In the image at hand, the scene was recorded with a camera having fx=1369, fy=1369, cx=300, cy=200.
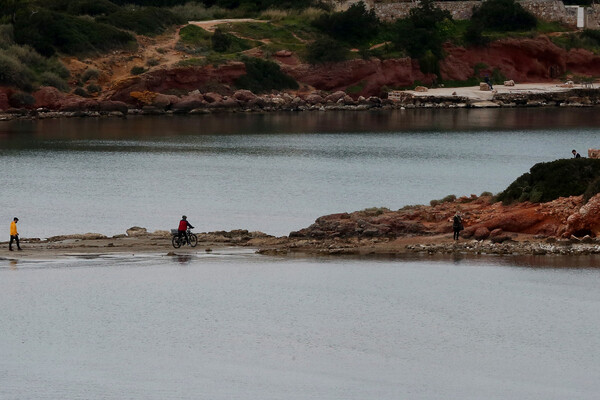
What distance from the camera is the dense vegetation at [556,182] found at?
44.6 meters

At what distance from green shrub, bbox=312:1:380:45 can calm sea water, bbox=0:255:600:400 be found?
77469mm

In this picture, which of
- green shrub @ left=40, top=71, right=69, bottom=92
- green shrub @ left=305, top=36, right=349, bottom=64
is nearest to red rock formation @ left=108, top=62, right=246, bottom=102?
green shrub @ left=40, top=71, right=69, bottom=92

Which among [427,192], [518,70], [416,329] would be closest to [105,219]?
[427,192]

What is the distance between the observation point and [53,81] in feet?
340

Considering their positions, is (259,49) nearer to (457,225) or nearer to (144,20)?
(144,20)

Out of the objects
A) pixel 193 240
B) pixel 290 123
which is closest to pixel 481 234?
pixel 193 240

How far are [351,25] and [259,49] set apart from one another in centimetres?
1014

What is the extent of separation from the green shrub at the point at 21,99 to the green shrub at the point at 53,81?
1.56 meters

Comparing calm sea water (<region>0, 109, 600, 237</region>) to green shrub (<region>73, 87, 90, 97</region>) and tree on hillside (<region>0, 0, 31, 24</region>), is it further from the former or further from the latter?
tree on hillside (<region>0, 0, 31, 24</region>)

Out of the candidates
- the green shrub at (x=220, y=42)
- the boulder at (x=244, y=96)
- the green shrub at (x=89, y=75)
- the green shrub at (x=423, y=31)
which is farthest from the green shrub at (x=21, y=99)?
the green shrub at (x=423, y=31)

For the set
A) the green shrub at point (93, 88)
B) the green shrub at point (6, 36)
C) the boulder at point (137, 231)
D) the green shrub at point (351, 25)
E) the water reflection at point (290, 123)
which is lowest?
the boulder at point (137, 231)

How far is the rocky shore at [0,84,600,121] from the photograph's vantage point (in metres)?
103

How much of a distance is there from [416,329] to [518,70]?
88.3 m

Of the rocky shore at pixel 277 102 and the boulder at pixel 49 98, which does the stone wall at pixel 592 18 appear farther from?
the boulder at pixel 49 98
